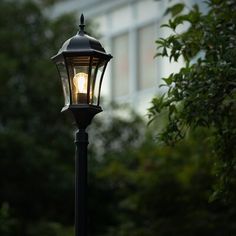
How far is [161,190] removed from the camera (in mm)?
21953

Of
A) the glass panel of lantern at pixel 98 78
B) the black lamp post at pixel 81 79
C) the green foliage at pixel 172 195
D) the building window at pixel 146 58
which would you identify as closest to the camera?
the black lamp post at pixel 81 79

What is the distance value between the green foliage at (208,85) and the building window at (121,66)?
792 inches

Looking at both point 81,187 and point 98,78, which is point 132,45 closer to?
point 98,78

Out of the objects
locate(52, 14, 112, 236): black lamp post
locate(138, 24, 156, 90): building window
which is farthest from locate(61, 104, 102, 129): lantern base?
locate(138, 24, 156, 90): building window

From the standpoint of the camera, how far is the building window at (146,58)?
32031mm

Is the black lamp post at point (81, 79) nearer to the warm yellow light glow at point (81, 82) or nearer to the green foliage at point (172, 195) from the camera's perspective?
the warm yellow light glow at point (81, 82)

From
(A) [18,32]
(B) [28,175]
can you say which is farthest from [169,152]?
(A) [18,32]

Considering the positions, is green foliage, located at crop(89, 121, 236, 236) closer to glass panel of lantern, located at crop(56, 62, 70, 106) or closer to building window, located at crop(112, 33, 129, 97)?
building window, located at crop(112, 33, 129, 97)

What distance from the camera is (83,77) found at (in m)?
10.1

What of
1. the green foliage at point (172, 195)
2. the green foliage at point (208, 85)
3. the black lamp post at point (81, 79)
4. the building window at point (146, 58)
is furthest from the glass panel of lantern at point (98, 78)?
the building window at point (146, 58)

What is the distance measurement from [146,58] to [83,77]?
22.3 meters

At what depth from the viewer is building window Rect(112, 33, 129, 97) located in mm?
33438

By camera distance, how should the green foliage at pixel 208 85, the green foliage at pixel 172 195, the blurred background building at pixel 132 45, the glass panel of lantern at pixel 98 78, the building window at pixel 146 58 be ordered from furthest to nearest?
the building window at pixel 146 58 → the blurred background building at pixel 132 45 → the green foliage at pixel 172 195 → the green foliage at pixel 208 85 → the glass panel of lantern at pixel 98 78

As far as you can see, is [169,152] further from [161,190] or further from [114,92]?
[114,92]
